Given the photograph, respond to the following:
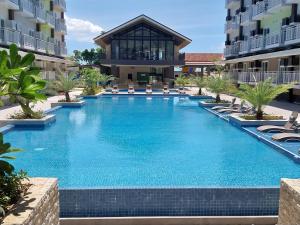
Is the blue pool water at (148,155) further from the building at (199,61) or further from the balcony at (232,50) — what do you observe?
the building at (199,61)

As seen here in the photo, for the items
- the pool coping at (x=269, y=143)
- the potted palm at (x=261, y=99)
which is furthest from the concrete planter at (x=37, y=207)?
the potted palm at (x=261, y=99)

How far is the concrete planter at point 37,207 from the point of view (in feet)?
12.3

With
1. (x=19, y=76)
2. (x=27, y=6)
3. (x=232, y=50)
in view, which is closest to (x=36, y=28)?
(x=27, y=6)

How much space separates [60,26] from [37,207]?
36445 mm

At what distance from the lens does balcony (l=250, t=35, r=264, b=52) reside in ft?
92.8

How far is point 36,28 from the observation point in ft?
103

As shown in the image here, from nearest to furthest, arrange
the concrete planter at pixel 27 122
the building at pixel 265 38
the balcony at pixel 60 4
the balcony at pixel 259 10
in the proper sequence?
the concrete planter at pixel 27 122 < the building at pixel 265 38 < the balcony at pixel 259 10 < the balcony at pixel 60 4

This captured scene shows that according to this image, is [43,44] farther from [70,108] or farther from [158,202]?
[158,202]

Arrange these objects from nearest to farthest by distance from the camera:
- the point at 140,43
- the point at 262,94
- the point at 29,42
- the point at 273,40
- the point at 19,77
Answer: the point at 19,77 → the point at 262,94 → the point at 273,40 → the point at 29,42 → the point at 140,43

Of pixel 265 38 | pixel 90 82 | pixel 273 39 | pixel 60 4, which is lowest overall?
pixel 90 82

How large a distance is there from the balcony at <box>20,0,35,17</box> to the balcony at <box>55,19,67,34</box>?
8237mm

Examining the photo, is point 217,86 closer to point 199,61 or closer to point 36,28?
point 36,28

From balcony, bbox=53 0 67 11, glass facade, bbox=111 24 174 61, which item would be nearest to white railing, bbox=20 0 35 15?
balcony, bbox=53 0 67 11

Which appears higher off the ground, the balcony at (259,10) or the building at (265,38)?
the balcony at (259,10)
